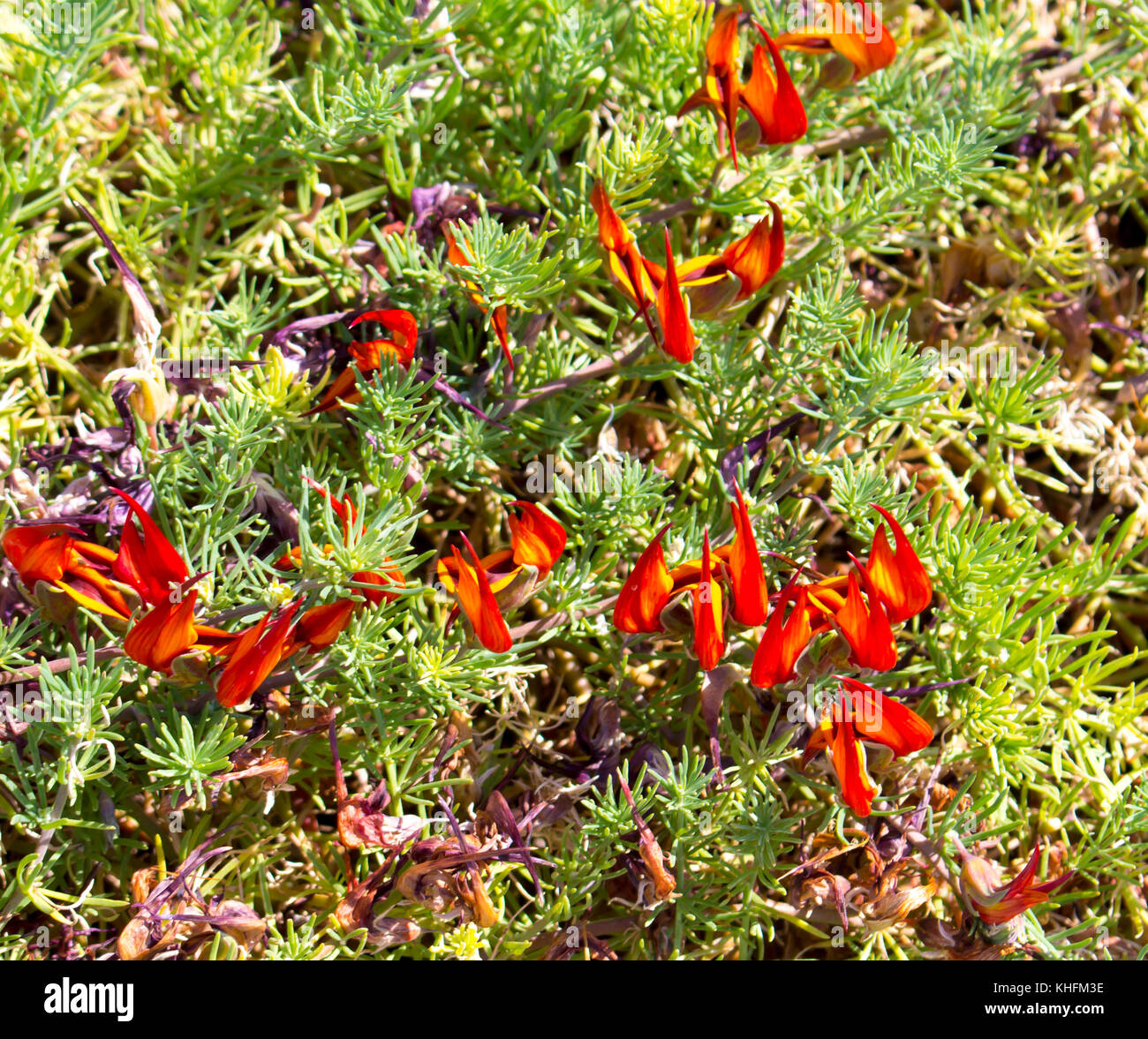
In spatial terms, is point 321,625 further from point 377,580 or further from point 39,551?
point 39,551

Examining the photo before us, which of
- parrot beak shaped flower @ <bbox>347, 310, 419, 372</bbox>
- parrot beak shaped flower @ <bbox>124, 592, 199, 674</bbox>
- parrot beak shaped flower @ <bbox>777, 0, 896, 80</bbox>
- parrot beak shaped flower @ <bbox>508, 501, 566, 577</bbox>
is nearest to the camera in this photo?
parrot beak shaped flower @ <bbox>124, 592, 199, 674</bbox>

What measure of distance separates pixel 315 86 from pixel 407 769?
1.02 m

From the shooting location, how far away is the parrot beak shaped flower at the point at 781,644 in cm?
130

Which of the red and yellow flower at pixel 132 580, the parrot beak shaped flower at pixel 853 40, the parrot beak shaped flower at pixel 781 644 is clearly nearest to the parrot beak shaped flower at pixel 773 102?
the parrot beak shaped flower at pixel 853 40

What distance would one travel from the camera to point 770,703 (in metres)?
1.60

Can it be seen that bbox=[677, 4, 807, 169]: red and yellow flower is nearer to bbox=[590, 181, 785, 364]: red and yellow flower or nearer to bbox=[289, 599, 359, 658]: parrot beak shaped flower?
bbox=[590, 181, 785, 364]: red and yellow flower

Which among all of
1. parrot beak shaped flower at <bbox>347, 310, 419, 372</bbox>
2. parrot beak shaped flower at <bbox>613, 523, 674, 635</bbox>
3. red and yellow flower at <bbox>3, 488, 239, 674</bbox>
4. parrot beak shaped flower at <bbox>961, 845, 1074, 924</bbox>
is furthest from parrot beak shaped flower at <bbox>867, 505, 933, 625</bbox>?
red and yellow flower at <bbox>3, 488, 239, 674</bbox>

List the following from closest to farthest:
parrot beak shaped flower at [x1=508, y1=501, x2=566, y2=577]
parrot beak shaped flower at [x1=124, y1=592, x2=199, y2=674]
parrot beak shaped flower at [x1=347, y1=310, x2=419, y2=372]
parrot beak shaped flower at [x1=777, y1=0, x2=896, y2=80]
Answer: parrot beak shaped flower at [x1=124, y1=592, x2=199, y2=674] < parrot beak shaped flower at [x1=508, y1=501, x2=566, y2=577] < parrot beak shaped flower at [x1=347, y1=310, x2=419, y2=372] < parrot beak shaped flower at [x1=777, y1=0, x2=896, y2=80]

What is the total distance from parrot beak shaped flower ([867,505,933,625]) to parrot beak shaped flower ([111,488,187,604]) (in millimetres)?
839

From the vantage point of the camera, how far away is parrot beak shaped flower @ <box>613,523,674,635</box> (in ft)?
4.33

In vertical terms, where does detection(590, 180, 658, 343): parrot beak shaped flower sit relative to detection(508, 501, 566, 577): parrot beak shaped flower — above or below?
above

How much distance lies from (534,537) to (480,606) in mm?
112

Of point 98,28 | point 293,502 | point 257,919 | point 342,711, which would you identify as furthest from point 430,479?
point 98,28

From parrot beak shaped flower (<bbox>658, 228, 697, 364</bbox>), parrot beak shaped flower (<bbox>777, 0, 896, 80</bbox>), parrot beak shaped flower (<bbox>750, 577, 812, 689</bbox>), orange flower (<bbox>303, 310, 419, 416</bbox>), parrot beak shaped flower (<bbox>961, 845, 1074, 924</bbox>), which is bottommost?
parrot beak shaped flower (<bbox>961, 845, 1074, 924</bbox>)
